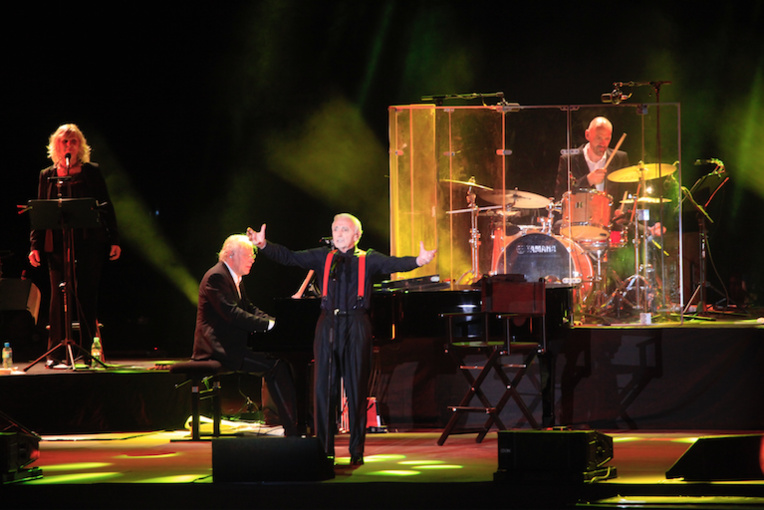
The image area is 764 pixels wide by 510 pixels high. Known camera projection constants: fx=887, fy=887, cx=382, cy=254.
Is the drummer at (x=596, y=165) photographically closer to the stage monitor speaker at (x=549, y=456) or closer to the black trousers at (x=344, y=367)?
the black trousers at (x=344, y=367)

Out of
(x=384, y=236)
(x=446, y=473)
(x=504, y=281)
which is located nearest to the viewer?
(x=446, y=473)

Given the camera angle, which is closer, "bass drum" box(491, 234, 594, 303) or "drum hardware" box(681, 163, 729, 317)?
"bass drum" box(491, 234, 594, 303)

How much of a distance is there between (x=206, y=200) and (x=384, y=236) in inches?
81.9

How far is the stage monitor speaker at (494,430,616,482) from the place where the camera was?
15.0 ft

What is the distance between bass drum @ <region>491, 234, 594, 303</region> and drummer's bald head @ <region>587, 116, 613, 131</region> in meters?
1.08

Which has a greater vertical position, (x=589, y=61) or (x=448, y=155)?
(x=589, y=61)

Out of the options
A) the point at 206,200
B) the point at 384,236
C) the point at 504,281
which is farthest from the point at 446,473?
the point at 206,200

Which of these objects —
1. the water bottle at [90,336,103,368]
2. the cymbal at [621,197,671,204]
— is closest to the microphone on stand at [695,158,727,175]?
the cymbal at [621,197,671,204]

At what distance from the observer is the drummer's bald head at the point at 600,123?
26.2 feet

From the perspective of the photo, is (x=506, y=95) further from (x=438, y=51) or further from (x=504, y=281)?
(x=504, y=281)

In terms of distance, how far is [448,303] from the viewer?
6.27 m

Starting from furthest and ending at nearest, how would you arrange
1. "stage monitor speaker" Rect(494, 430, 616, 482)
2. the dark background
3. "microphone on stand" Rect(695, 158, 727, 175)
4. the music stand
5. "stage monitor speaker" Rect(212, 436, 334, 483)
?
the dark background
"microphone on stand" Rect(695, 158, 727, 175)
the music stand
"stage monitor speaker" Rect(212, 436, 334, 483)
"stage monitor speaker" Rect(494, 430, 616, 482)

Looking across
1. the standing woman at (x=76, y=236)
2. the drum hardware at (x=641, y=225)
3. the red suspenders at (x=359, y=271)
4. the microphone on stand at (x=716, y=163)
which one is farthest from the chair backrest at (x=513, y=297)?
the microphone on stand at (x=716, y=163)

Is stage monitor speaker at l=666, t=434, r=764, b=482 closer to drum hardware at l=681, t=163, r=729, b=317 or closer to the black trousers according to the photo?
the black trousers
